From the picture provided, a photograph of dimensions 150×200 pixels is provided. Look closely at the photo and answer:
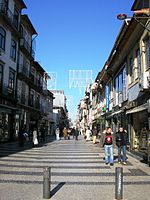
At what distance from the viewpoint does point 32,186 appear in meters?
8.06

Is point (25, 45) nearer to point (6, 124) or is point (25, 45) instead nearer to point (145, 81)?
point (6, 124)

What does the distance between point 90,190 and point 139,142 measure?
9722 millimetres

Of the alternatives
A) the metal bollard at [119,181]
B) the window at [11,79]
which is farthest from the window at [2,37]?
the metal bollard at [119,181]

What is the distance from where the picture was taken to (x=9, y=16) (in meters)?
27.8

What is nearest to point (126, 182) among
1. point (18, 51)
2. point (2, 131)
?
point (2, 131)

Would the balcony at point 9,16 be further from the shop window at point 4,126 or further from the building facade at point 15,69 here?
the shop window at point 4,126

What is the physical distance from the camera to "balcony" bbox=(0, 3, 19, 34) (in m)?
25.4

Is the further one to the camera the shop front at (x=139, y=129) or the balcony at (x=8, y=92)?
the balcony at (x=8, y=92)

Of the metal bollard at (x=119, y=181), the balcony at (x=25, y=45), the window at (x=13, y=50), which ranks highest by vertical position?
the balcony at (x=25, y=45)

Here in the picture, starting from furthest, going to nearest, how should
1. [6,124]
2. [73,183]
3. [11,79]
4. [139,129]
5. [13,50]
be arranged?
[13,50] → [11,79] → [6,124] → [139,129] → [73,183]

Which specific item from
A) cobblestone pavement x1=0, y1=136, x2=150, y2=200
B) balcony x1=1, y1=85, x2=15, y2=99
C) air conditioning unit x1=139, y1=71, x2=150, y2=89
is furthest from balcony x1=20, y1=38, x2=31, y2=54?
cobblestone pavement x1=0, y1=136, x2=150, y2=200

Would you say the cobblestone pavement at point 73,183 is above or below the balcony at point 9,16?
below

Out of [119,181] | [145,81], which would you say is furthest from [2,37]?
[119,181]

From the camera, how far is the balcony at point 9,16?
1000 inches
